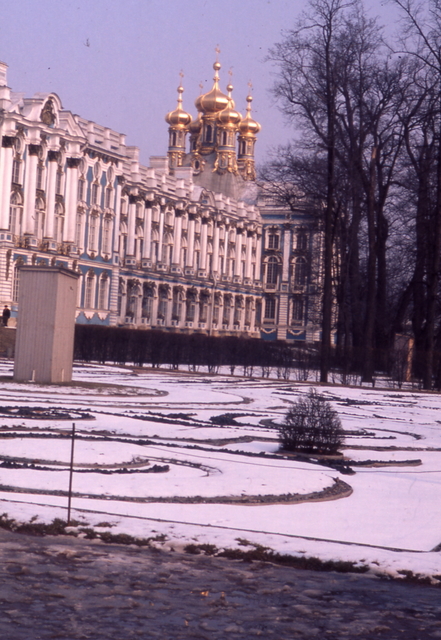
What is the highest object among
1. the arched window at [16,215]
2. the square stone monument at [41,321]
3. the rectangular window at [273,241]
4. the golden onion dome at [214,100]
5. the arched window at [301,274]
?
the golden onion dome at [214,100]

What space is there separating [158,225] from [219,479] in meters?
64.0

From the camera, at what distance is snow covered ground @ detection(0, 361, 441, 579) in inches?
268

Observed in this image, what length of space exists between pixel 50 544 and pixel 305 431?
6191mm

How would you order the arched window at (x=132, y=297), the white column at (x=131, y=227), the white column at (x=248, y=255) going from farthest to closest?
the white column at (x=248, y=255) < the white column at (x=131, y=227) < the arched window at (x=132, y=297)

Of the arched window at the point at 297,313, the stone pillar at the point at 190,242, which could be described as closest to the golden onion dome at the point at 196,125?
the arched window at the point at 297,313

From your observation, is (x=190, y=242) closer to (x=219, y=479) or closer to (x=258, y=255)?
(x=258, y=255)

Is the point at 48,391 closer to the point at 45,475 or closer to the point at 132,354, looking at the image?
the point at 45,475

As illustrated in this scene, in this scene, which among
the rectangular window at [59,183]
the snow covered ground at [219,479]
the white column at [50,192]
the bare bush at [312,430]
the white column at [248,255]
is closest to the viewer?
the snow covered ground at [219,479]

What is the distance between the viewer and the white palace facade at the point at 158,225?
2057 inches

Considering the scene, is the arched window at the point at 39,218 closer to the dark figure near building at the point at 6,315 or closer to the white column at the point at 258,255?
the dark figure near building at the point at 6,315

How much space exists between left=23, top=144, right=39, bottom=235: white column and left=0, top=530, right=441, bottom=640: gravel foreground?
47.1 metres

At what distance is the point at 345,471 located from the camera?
34.6 feet

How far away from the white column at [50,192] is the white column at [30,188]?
1588 millimetres

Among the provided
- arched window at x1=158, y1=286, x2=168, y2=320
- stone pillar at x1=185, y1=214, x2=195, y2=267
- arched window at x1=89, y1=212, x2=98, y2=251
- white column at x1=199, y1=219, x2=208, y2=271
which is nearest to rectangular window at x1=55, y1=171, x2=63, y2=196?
arched window at x1=89, y1=212, x2=98, y2=251
